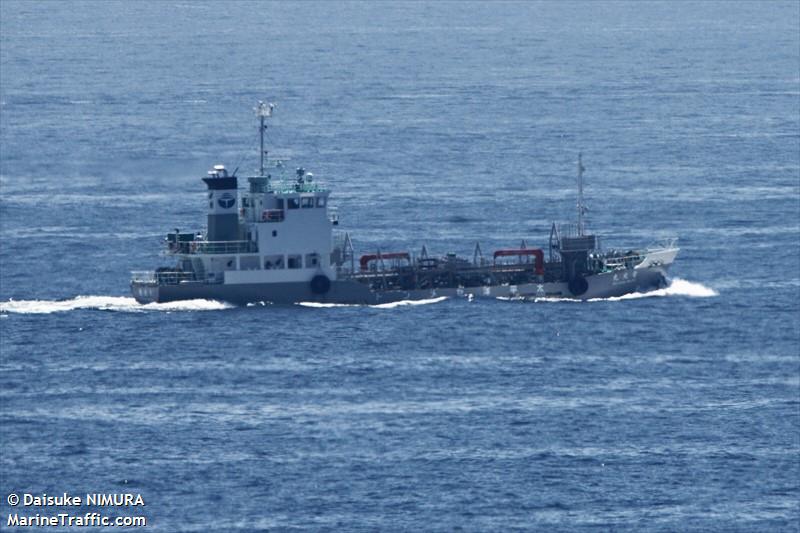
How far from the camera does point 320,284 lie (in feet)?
476

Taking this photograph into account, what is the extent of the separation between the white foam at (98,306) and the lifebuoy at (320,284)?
459 centimetres

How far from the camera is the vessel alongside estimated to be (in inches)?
5709

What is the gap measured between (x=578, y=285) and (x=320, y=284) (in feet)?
46.0

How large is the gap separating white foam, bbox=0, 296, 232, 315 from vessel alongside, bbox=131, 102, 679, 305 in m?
0.46

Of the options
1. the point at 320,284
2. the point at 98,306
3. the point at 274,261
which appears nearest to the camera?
the point at 98,306

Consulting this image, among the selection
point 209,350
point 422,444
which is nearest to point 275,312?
point 209,350

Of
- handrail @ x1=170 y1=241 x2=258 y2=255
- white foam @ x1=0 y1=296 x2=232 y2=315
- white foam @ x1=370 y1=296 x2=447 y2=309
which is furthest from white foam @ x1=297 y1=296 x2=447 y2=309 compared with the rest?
white foam @ x1=0 y1=296 x2=232 y2=315

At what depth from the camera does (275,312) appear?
5625 inches

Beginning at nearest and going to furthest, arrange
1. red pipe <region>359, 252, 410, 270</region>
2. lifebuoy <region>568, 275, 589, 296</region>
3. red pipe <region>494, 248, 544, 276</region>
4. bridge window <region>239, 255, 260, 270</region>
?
bridge window <region>239, 255, 260, 270</region> < red pipe <region>359, 252, 410, 270</region> < lifebuoy <region>568, 275, 589, 296</region> < red pipe <region>494, 248, 544, 276</region>

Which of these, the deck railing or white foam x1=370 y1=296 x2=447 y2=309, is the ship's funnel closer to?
the deck railing

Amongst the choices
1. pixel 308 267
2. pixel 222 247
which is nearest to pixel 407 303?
pixel 308 267

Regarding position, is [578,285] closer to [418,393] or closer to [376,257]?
[376,257]

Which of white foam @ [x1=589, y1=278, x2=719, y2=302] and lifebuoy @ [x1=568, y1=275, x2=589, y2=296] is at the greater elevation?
lifebuoy @ [x1=568, y1=275, x2=589, y2=296]

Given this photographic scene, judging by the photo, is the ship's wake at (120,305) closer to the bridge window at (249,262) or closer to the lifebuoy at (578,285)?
the lifebuoy at (578,285)
